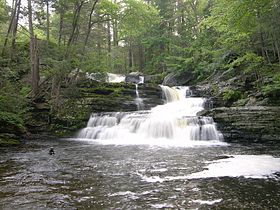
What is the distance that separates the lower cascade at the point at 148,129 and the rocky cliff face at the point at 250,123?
0.42 meters

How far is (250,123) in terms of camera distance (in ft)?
37.1

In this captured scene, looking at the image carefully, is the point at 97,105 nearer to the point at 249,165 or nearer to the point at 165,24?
the point at 249,165

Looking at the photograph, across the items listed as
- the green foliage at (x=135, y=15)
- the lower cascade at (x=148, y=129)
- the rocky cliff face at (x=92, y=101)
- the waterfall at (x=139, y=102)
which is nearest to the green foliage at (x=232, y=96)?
the lower cascade at (x=148, y=129)

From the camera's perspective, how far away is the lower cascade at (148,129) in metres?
11.8

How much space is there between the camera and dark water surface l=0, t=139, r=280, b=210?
436 centimetres

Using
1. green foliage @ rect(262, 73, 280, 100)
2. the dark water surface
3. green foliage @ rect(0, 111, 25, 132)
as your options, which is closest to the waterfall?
green foliage @ rect(0, 111, 25, 132)

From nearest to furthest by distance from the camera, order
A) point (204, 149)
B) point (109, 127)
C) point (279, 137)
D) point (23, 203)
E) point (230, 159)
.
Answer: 1. point (23, 203)
2. point (230, 159)
3. point (204, 149)
4. point (279, 137)
5. point (109, 127)

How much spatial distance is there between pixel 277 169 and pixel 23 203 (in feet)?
17.2

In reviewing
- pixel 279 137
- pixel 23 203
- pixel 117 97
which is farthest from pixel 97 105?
pixel 23 203

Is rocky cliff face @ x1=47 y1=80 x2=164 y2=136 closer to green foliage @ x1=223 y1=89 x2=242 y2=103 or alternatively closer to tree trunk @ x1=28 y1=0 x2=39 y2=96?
tree trunk @ x1=28 y1=0 x2=39 y2=96

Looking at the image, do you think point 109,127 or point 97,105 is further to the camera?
point 97,105

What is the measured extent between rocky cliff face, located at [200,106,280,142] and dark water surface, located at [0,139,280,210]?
2.54 m

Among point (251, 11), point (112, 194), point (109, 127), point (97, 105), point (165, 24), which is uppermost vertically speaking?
point (165, 24)

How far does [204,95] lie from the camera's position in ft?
61.3
